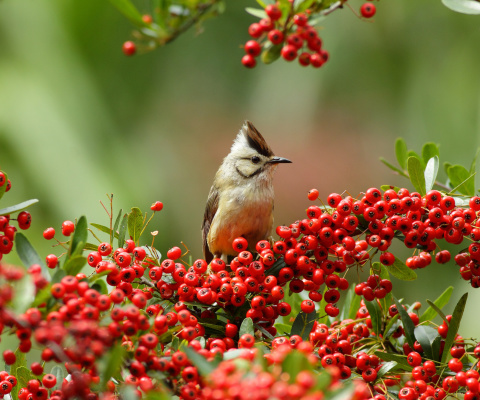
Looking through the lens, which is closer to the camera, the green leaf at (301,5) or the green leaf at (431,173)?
the green leaf at (431,173)

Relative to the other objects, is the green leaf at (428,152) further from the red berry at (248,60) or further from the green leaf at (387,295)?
the red berry at (248,60)

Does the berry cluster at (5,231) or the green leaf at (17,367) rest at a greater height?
the berry cluster at (5,231)

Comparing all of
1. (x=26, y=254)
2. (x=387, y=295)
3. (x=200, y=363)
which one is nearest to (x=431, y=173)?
(x=387, y=295)

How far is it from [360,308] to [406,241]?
16.4 inches

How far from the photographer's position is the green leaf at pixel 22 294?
3.65 feet

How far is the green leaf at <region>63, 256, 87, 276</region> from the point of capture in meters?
1.28

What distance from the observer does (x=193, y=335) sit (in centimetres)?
135

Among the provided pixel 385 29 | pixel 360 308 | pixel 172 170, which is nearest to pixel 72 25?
pixel 172 170

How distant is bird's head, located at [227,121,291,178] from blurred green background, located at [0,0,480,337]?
173cm

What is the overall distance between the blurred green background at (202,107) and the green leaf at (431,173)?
2603mm

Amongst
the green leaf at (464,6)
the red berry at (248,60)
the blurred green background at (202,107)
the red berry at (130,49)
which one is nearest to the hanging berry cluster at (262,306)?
the green leaf at (464,6)

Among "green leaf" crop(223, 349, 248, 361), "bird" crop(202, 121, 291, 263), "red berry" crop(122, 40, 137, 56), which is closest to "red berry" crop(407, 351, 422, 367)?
"green leaf" crop(223, 349, 248, 361)

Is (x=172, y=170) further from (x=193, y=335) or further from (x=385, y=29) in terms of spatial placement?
(x=193, y=335)

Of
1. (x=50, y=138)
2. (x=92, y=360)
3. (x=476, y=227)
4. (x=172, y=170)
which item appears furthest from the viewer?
(x=172, y=170)
